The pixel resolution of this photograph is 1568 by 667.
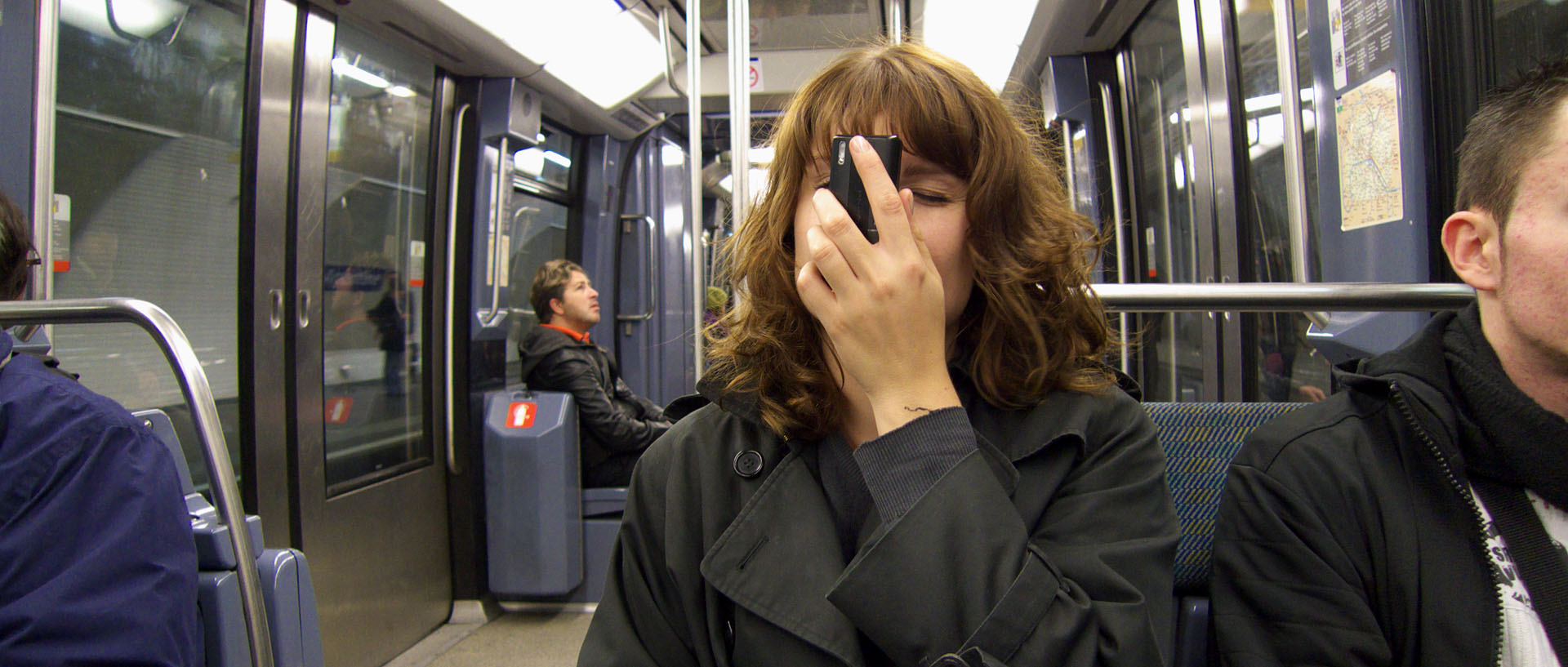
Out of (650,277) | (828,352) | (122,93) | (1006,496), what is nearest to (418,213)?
(122,93)

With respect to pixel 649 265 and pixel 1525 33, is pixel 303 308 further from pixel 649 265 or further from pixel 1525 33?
pixel 1525 33

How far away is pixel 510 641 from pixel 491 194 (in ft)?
7.34

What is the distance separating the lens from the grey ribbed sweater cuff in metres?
0.83

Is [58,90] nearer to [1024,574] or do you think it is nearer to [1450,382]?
[1024,574]

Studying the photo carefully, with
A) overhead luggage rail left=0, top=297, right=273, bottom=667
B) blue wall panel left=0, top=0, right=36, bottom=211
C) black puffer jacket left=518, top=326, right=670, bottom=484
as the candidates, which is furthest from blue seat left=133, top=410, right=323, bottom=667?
black puffer jacket left=518, top=326, right=670, bottom=484

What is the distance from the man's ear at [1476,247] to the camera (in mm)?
1091

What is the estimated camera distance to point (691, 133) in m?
1.87

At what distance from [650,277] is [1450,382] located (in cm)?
544

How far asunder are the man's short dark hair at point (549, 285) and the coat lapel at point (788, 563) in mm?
3922

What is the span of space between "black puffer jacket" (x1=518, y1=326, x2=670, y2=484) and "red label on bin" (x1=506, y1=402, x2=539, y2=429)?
0.57 feet

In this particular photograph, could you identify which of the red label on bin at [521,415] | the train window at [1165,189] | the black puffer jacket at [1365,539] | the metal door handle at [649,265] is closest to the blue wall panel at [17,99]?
the red label on bin at [521,415]

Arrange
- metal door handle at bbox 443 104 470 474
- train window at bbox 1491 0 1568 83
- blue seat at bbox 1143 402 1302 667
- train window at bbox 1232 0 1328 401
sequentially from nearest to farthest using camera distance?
blue seat at bbox 1143 402 1302 667 → train window at bbox 1491 0 1568 83 → train window at bbox 1232 0 1328 401 → metal door handle at bbox 443 104 470 474

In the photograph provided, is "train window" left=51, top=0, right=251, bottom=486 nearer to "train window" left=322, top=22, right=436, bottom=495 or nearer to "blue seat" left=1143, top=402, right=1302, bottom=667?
"train window" left=322, top=22, right=436, bottom=495

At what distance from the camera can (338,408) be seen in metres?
3.69
